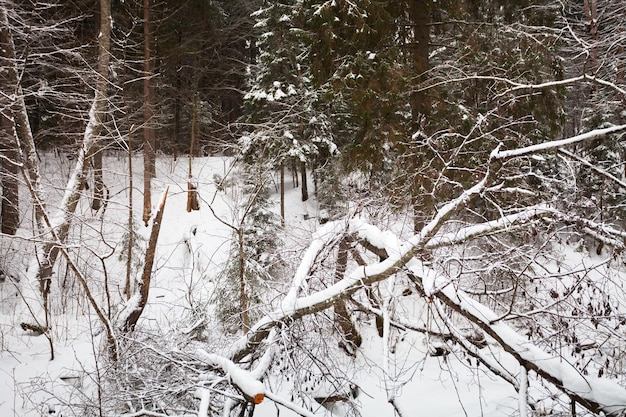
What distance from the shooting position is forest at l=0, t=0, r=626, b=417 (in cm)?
369

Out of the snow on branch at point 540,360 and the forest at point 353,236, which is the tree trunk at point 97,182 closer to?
the forest at point 353,236

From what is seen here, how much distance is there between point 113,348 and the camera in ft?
16.7

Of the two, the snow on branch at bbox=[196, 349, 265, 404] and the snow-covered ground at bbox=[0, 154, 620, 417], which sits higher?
the snow on branch at bbox=[196, 349, 265, 404]

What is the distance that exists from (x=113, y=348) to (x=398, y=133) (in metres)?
6.33

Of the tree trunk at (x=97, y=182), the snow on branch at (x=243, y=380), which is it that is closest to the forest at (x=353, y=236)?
the snow on branch at (x=243, y=380)

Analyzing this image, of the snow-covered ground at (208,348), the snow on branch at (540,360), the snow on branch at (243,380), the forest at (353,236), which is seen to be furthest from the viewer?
the snow-covered ground at (208,348)

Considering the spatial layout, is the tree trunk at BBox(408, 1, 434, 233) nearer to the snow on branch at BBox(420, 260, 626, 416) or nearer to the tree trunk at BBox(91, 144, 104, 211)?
the snow on branch at BBox(420, 260, 626, 416)

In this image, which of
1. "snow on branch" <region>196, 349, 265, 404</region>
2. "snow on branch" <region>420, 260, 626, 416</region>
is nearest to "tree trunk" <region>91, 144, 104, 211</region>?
"snow on branch" <region>196, 349, 265, 404</region>

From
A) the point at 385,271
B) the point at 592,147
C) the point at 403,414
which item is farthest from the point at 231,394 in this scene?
the point at 592,147

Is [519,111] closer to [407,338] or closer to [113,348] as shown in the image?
[407,338]

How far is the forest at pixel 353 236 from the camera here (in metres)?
3.69

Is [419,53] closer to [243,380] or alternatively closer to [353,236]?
[353,236]

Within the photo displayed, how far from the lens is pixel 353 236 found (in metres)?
4.67

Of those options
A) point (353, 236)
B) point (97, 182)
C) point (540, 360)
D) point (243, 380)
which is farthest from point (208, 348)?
point (97, 182)
